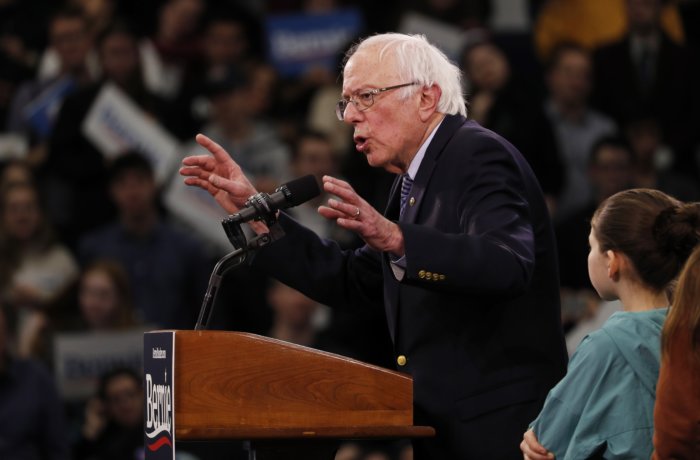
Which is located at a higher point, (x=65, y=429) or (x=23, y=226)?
(x=23, y=226)

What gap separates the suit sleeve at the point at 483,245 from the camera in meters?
3.24

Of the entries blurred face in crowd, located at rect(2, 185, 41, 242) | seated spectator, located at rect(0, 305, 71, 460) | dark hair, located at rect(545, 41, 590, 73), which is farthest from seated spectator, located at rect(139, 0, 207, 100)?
seated spectator, located at rect(0, 305, 71, 460)

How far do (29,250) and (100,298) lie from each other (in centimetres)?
77

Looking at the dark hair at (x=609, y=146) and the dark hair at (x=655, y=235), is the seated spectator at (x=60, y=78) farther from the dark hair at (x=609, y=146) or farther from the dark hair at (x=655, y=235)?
the dark hair at (x=655, y=235)

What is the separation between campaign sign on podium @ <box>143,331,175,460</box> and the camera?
309 centimetres

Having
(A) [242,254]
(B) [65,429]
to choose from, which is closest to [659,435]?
(A) [242,254]

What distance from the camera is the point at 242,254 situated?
3.31m

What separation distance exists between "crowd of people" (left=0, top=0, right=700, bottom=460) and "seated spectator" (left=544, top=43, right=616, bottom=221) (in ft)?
0.04

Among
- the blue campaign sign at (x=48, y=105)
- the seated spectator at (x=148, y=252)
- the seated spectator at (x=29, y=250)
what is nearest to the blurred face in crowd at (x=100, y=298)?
the seated spectator at (x=148, y=252)

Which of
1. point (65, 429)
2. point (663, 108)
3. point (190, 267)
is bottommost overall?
point (65, 429)

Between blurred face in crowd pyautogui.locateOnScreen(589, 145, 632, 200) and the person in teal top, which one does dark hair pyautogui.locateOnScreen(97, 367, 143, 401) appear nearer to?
blurred face in crowd pyautogui.locateOnScreen(589, 145, 632, 200)

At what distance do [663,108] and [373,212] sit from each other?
5.15 meters

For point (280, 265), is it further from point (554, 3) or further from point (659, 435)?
point (554, 3)

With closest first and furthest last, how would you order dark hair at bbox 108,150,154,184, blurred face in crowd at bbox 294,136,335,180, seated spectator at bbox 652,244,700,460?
Answer: seated spectator at bbox 652,244,700,460
blurred face in crowd at bbox 294,136,335,180
dark hair at bbox 108,150,154,184
